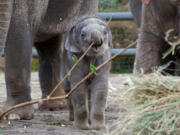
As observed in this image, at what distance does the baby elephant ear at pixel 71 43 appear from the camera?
3.93 metres

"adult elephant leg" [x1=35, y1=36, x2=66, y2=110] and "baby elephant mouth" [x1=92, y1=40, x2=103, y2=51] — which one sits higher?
"baby elephant mouth" [x1=92, y1=40, x2=103, y2=51]

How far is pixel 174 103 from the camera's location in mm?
2402

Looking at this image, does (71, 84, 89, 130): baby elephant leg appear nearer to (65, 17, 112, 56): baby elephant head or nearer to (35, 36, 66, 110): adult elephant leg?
(65, 17, 112, 56): baby elephant head

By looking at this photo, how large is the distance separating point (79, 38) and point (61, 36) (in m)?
1.72

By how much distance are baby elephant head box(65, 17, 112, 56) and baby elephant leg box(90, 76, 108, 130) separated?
8.3 inches

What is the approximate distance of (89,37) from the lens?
3.75m

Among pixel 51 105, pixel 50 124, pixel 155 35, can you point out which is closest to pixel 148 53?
pixel 155 35

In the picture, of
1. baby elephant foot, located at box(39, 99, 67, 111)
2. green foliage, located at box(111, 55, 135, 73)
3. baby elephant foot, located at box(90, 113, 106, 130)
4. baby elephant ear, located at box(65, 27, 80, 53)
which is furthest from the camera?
green foliage, located at box(111, 55, 135, 73)

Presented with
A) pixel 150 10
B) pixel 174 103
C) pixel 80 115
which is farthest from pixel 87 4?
pixel 174 103

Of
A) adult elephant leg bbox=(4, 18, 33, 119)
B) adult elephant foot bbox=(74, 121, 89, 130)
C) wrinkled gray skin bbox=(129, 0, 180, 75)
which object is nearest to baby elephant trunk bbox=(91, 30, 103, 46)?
wrinkled gray skin bbox=(129, 0, 180, 75)

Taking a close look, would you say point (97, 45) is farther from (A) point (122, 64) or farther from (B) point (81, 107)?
(A) point (122, 64)

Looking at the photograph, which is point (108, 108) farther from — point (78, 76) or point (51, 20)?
point (78, 76)

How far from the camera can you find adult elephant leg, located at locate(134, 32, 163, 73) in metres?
4.06

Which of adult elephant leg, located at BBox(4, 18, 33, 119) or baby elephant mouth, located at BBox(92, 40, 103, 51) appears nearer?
baby elephant mouth, located at BBox(92, 40, 103, 51)
